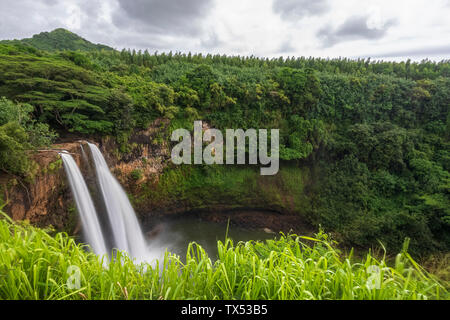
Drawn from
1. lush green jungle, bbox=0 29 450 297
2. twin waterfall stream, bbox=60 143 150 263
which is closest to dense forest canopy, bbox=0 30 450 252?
lush green jungle, bbox=0 29 450 297

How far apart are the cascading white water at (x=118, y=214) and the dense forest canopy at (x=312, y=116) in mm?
1715

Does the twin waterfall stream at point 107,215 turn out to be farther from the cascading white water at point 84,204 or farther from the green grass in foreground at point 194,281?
the green grass in foreground at point 194,281

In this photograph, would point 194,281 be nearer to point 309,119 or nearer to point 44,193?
point 44,193

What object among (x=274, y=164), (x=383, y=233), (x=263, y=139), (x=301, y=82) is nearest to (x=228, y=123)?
(x=263, y=139)

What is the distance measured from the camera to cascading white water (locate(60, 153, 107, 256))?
6820 mm

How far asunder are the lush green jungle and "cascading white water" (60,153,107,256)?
0.92 meters

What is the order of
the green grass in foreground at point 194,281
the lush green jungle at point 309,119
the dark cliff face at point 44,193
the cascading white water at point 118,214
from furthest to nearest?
the lush green jungle at point 309,119 → the cascading white water at point 118,214 → the dark cliff face at point 44,193 → the green grass in foreground at point 194,281

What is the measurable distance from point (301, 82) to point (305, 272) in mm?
14831

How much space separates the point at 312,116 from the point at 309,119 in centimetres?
36

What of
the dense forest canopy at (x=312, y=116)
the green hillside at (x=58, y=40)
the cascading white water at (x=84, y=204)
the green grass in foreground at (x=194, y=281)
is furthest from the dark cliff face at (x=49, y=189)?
the green hillside at (x=58, y=40)

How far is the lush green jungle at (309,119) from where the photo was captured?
845 centimetres

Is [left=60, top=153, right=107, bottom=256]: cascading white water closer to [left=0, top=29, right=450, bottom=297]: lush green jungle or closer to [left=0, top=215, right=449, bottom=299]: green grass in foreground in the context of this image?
[left=0, top=29, right=450, bottom=297]: lush green jungle

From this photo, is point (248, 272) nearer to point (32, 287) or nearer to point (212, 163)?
point (32, 287)

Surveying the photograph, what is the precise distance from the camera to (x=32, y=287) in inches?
54.8
